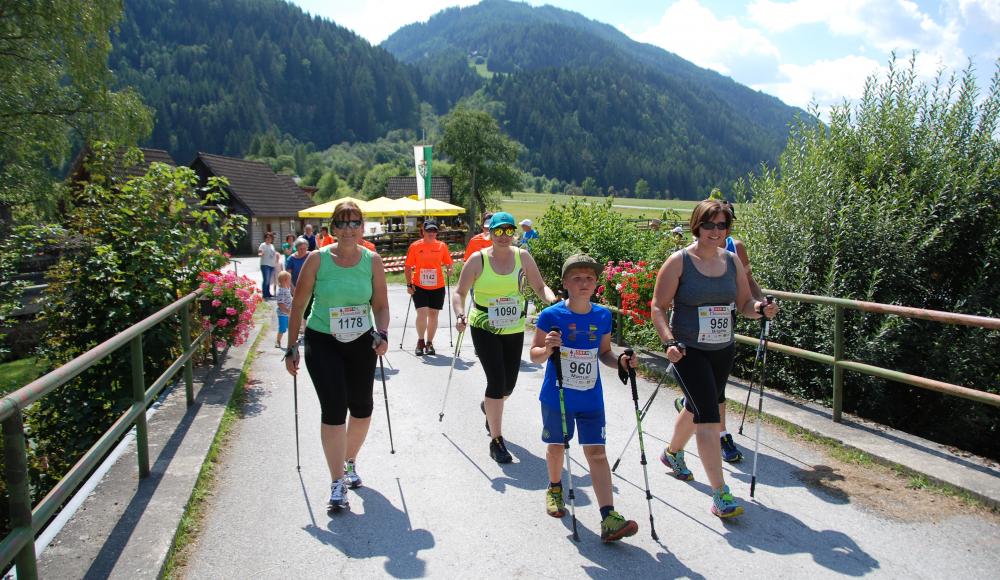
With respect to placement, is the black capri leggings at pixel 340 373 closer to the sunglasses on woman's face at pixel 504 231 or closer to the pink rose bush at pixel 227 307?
the sunglasses on woman's face at pixel 504 231

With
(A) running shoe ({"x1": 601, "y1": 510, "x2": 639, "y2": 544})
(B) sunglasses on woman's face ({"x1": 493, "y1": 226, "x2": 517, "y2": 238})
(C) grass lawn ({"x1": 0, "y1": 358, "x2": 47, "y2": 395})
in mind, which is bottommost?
(C) grass lawn ({"x1": 0, "y1": 358, "x2": 47, "y2": 395})

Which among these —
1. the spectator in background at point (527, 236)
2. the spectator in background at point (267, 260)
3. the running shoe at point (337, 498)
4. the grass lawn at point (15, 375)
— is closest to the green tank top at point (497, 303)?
the running shoe at point (337, 498)

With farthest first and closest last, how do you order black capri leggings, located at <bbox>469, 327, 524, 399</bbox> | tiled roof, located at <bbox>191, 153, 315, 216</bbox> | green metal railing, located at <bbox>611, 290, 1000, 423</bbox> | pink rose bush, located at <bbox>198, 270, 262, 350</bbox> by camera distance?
tiled roof, located at <bbox>191, 153, 315, 216</bbox> < pink rose bush, located at <bbox>198, 270, 262, 350</bbox> < black capri leggings, located at <bbox>469, 327, 524, 399</bbox> < green metal railing, located at <bbox>611, 290, 1000, 423</bbox>

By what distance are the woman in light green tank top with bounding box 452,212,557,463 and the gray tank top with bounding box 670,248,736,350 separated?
1.21 metres

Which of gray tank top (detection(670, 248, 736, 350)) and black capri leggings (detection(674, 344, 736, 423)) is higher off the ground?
gray tank top (detection(670, 248, 736, 350))

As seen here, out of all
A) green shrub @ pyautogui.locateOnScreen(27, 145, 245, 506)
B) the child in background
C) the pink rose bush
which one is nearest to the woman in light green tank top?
green shrub @ pyautogui.locateOnScreen(27, 145, 245, 506)

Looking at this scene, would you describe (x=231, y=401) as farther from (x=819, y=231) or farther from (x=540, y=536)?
(x=819, y=231)

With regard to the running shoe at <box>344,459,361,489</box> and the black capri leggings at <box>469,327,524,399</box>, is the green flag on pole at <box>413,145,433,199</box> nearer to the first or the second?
the black capri leggings at <box>469,327,524,399</box>

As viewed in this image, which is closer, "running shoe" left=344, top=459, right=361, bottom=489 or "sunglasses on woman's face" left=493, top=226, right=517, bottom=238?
"running shoe" left=344, top=459, right=361, bottom=489

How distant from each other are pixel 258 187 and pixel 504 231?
5145cm

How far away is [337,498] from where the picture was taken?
4.45 metres

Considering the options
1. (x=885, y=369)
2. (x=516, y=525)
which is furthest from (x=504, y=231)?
(x=885, y=369)

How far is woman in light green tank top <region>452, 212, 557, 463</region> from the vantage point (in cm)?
554

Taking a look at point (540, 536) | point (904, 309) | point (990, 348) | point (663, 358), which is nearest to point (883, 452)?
point (904, 309)
